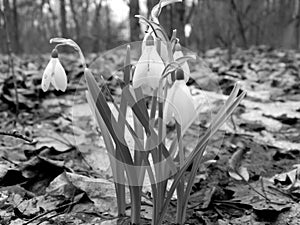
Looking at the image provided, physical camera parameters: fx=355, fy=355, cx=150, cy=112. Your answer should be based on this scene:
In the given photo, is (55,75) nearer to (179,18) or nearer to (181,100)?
(181,100)

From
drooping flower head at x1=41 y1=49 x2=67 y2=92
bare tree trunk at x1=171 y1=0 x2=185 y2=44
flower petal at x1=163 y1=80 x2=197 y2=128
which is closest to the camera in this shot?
flower petal at x1=163 y1=80 x2=197 y2=128

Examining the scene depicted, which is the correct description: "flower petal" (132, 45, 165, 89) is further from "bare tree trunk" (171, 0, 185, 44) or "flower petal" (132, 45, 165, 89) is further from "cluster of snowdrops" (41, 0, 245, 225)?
"bare tree trunk" (171, 0, 185, 44)

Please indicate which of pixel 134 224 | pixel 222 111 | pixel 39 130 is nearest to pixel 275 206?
pixel 222 111

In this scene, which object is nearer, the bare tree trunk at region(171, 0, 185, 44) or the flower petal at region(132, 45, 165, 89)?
the flower petal at region(132, 45, 165, 89)

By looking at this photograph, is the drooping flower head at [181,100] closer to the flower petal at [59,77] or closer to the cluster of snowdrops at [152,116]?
the cluster of snowdrops at [152,116]

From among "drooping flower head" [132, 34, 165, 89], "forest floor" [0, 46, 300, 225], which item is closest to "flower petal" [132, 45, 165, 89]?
"drooping flower head" [132, 34, 165, 89]

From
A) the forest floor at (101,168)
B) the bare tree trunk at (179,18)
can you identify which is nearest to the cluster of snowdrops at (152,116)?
the forest floor at (101,168)

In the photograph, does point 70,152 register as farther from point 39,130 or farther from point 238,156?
point 238,156

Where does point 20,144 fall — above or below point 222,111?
below

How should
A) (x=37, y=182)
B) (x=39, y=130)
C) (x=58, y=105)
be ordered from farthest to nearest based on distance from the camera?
1. (x=58, y=105)
2. (x=39, y=130)
3. (x=37, y=182)
